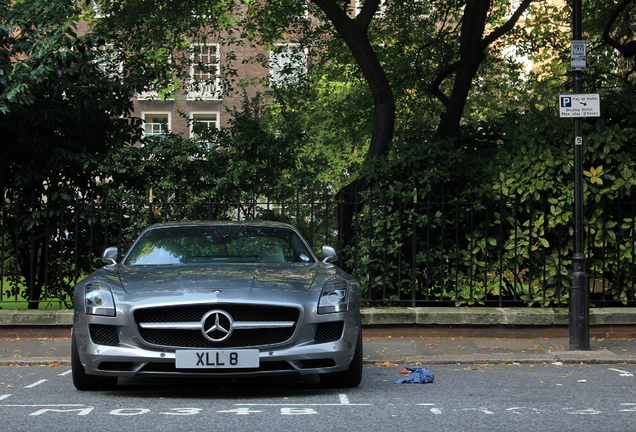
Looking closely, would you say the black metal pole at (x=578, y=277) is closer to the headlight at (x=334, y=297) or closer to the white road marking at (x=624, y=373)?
the white road marking at (x=624, y=373)

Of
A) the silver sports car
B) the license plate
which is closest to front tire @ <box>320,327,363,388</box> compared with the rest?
the silver sports car

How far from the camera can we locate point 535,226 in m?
11.1

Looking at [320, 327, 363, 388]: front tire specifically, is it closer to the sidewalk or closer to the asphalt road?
the asphalt road

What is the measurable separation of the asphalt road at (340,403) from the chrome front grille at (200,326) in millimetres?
484

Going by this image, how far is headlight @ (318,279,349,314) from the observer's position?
6723 millimetres

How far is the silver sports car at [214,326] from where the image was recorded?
6496mm

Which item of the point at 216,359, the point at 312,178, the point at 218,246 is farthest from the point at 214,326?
the point at 312,178

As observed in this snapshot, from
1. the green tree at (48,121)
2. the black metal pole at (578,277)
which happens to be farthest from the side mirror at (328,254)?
the green tree at (48,121)

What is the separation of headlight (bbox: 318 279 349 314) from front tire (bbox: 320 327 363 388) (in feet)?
1.16

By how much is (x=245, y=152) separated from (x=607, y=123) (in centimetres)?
510

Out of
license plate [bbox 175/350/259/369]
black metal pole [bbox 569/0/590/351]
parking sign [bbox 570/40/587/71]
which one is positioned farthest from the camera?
parking sign [bbox 570/40/587/71]

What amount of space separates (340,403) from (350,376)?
0.60m

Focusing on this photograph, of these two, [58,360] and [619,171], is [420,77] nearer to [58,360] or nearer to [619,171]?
[619,171]

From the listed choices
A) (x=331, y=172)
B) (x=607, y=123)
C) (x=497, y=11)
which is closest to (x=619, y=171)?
(x=607, y=123)
